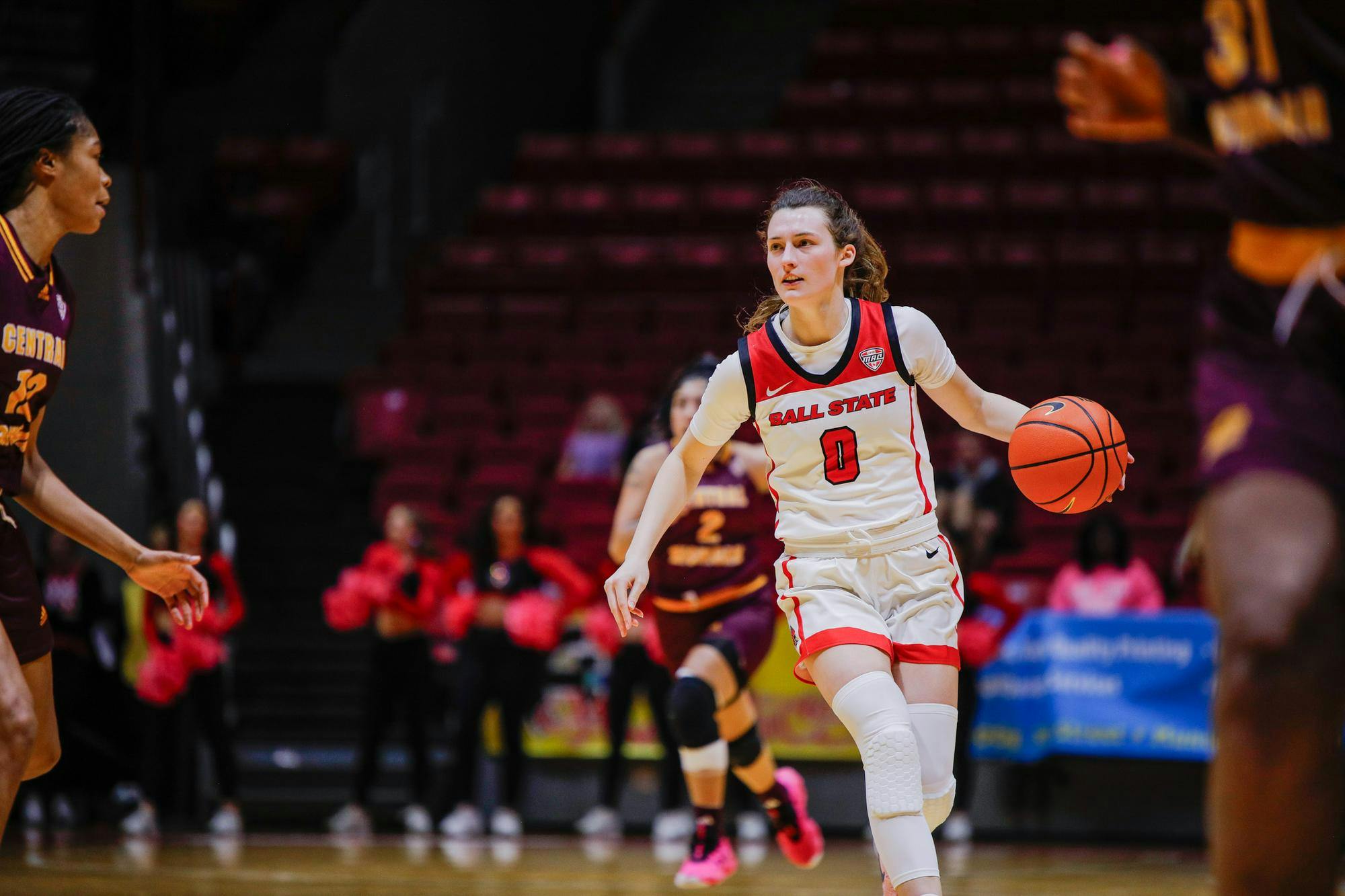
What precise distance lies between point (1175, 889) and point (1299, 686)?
16.3ft

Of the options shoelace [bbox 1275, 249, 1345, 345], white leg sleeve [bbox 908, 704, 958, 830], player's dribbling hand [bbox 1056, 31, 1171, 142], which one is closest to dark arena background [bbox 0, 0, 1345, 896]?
white leg sleeve [bbox 908, 704, 958, 830]

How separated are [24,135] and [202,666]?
7.03m

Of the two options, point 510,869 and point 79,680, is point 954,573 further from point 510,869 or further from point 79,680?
point 79,680

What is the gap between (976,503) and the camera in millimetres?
10562

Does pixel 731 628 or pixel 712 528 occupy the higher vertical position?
pixel 712 528

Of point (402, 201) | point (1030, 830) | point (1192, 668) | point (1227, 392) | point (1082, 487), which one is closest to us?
point (1227, 392)

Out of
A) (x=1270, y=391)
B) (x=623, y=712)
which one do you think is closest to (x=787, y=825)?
(x=623, y=712)

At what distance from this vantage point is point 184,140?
55.9ft

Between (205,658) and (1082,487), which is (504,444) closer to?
(205,658)

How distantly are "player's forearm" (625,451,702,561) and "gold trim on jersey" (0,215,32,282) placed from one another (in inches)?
64.2

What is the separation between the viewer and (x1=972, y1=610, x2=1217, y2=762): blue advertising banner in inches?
356

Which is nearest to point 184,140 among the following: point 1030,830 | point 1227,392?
point 1030,830

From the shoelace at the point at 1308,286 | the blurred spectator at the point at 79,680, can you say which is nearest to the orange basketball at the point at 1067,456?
the shoelace at the point at 1308,286

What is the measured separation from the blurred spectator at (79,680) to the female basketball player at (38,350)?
7188 millimetres
